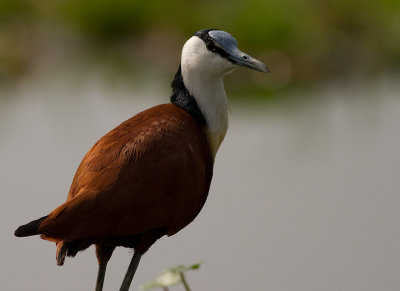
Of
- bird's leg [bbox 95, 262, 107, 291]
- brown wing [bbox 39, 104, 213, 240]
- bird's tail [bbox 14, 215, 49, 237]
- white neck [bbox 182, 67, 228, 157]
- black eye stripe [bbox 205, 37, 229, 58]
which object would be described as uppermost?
black eye stripe [bbox 205, 37, 229, 58]

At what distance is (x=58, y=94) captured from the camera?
6707 millimetres

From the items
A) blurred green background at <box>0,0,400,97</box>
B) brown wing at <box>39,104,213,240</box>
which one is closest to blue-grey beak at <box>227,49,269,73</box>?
brown wing at <box>39,104,213,240</box>

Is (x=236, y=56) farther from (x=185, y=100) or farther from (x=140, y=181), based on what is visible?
(x=140, y=181)

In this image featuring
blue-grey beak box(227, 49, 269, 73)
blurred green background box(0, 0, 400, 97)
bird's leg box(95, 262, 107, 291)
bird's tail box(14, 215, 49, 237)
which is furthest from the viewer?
blurred green background box(0, 0, 400, 97)

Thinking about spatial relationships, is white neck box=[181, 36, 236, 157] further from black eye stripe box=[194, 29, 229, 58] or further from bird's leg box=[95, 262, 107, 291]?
bird's leg box=[95, 262, 107, 291]

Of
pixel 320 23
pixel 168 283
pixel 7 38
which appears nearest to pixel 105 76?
pixel 7 38

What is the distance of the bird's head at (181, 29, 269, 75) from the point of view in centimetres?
344

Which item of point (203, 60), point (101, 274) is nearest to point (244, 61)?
point (203, 60)

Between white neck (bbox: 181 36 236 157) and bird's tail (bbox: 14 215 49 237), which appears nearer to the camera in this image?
bird's tail (bbox: 14 215 49 237)

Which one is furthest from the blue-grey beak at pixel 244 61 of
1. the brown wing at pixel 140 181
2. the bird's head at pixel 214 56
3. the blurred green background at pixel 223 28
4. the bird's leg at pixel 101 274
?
the blurred green background at pixel 223 28

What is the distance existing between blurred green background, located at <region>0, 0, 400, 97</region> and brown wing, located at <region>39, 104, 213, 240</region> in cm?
339

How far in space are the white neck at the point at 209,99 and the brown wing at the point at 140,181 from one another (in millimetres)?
89

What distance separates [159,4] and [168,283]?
5.24 metres

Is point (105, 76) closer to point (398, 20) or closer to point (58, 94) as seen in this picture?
point (58, 94)
